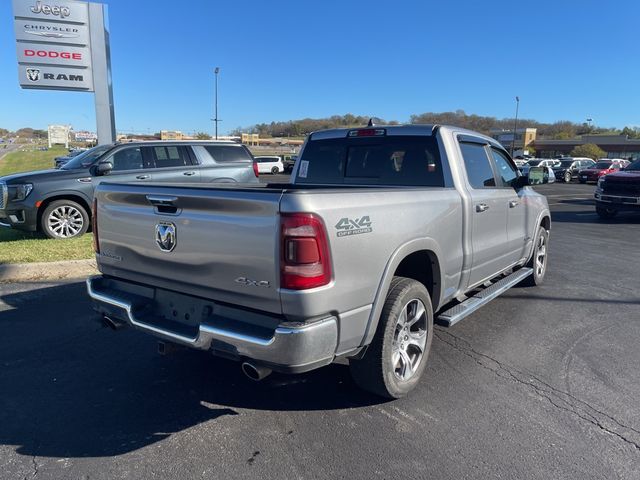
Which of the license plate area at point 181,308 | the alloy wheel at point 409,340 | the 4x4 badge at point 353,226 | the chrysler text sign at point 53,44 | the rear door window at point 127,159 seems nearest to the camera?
the 4x4 badge at point 353,226

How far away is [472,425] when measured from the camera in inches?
125

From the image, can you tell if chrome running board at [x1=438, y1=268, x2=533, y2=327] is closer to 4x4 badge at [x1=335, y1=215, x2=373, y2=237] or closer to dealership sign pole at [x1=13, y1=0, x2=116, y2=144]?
4x4 badge at [x1=335, y1=215, x2=373, y2=237]

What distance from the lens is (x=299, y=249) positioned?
2564 millimetres

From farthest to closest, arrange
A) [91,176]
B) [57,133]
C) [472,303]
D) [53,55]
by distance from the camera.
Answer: [57,133] < [53,55] < [91,176] < [472,303]

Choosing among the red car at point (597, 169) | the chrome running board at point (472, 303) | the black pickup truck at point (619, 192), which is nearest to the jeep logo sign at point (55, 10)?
the chrome running board at point (472, 303)

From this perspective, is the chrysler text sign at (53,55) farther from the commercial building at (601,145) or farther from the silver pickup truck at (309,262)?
the commercial building at (601,145)

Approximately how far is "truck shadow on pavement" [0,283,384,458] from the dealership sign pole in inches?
523

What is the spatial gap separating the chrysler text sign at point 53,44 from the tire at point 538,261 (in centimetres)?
1520

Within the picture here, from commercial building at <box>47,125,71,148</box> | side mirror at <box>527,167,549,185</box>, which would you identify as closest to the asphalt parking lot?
side mirror at <box>527,167,549,185</box>

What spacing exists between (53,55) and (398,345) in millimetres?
17139

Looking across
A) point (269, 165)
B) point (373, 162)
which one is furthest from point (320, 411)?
point (269, 165)

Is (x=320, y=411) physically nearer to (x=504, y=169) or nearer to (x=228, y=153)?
(x=504, y=169)

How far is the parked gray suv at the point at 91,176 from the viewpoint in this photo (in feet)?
27.4

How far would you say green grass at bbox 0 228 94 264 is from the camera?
22.9ft
